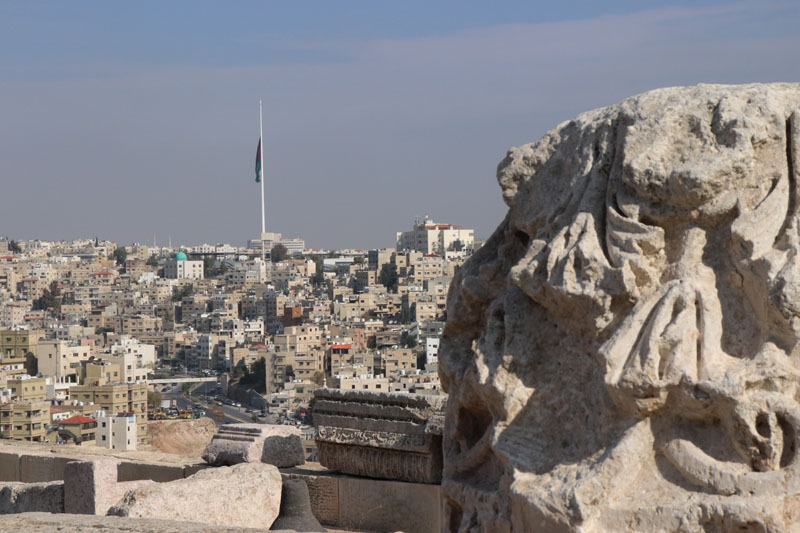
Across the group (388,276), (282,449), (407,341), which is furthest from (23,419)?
(388,276)

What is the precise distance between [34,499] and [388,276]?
122m

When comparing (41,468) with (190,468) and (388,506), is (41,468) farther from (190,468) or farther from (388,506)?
(388,506)

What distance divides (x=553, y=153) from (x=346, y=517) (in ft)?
10.2

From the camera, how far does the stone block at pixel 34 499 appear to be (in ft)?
23.1

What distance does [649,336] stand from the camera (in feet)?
13.5

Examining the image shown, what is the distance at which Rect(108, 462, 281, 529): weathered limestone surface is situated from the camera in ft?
20.2

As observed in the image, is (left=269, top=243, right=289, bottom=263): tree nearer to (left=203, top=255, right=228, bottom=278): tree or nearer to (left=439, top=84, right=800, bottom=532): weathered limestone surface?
(left=203, top=255, right=228, bottom=278): tree

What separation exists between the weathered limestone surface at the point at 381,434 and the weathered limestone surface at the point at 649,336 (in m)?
1.88

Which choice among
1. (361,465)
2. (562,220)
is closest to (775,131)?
(562,220)

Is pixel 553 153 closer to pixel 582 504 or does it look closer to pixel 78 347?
pixel 582 504

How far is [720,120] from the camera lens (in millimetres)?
4363

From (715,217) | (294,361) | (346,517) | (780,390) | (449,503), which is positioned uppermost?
(715,217)

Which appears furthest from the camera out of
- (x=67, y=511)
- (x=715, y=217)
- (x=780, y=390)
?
(x=67, y=511)

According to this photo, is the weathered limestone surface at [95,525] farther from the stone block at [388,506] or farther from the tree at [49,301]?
the tree at [49,301]
